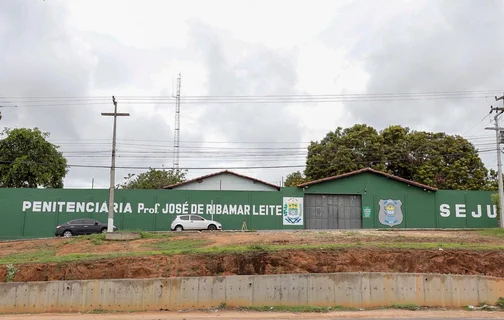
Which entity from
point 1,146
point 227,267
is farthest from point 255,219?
point 1,146

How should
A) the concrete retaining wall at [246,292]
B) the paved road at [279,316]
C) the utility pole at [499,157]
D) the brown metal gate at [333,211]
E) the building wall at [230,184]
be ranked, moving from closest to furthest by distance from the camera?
the paved road at [279,316], the concrete retaining wall at [246,292], the utility pole at [499,157], the brown metal gate at [333,211], the building wall at [230,184]

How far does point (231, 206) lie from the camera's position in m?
36.6

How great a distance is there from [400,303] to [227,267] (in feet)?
21.1

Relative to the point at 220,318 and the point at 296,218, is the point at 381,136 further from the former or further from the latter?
the point at 220,318

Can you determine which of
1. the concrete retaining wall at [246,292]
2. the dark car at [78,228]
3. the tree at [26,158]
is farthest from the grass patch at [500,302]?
the tree at [26,158]

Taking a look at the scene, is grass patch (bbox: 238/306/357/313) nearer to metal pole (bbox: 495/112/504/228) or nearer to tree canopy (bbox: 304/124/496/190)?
metal pole (bbox: 495/112/504/228)

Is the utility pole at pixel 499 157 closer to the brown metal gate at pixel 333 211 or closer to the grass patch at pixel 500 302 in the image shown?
the brown metal gate at pixel 333 211

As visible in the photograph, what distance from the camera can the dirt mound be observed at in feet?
55.4

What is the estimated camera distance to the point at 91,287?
1468cm

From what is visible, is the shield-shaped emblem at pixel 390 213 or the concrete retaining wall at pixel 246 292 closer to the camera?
the concrete retaining wall at pixel 246 292

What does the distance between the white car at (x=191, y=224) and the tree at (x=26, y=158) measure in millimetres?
17563

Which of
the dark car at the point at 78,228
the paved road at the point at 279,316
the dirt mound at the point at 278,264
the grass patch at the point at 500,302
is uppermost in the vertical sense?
the dark car at the point at 78,228

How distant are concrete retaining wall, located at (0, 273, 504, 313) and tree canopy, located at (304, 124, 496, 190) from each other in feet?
104

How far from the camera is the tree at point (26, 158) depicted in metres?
43.2
